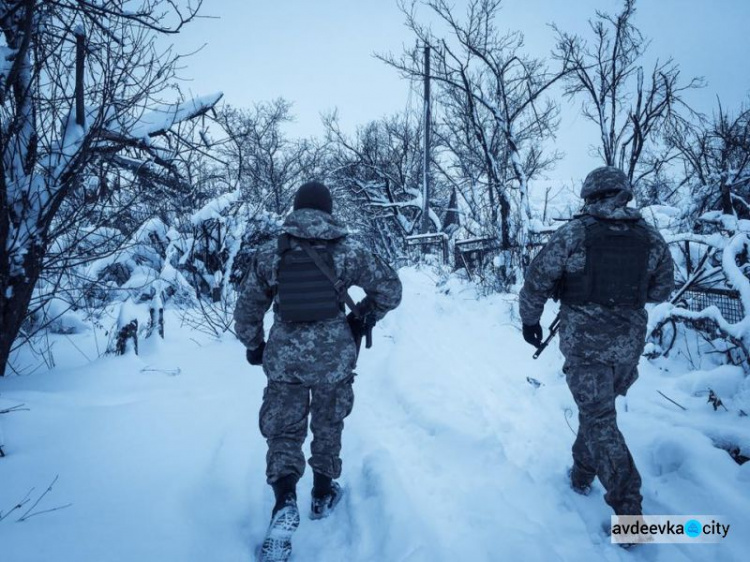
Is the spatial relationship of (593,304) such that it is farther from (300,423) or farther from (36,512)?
(36,512)

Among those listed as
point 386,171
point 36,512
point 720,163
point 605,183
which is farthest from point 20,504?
point 386,171

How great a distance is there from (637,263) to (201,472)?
280cm

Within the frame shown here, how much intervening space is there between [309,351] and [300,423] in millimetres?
411

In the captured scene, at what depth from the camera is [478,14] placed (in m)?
7.77

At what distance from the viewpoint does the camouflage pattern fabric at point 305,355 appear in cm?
205

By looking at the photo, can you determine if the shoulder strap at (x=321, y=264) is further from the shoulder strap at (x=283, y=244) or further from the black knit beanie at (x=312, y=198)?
the black knit beanie at (x=312, y=198)

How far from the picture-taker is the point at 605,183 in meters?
2.11

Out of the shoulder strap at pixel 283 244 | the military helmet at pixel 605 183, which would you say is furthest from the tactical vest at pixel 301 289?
the military helmet at pixel 605 183

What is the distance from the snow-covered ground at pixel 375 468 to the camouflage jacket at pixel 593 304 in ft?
2.92

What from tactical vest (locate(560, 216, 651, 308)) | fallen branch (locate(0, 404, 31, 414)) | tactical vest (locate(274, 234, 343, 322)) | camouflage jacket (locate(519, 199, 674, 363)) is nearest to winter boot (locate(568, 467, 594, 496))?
camouflage jacket (locate(519, 199, 674, 363))

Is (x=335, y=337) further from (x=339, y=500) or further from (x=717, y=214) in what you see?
(x=717, y=214)

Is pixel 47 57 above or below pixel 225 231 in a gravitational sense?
above

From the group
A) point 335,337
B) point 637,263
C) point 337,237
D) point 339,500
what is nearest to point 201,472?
point 339,500

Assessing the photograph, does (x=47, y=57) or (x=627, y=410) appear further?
(x=627, y=410)
